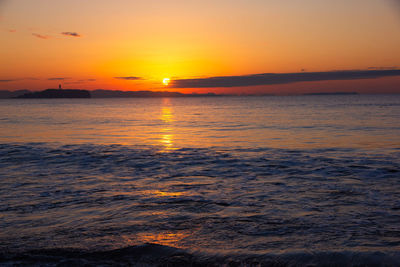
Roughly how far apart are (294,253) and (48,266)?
3553 millimetres

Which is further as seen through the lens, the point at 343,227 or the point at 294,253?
the point at 343,227

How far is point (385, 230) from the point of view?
235 inches

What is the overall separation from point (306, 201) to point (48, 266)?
5.62 metres

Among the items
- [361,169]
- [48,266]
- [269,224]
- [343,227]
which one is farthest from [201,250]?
[361,169]

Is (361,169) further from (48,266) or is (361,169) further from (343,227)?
(48,266)

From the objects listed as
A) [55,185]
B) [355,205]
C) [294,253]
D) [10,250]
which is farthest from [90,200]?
[355,205]

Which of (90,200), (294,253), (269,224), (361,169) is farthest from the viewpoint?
(361,169)

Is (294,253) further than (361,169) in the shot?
No

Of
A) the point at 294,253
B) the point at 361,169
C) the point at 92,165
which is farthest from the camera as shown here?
the point at 92,165

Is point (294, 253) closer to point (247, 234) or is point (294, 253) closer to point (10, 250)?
point (247, 234)

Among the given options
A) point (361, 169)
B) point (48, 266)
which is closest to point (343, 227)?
point (48, 266)

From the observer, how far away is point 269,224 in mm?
6375

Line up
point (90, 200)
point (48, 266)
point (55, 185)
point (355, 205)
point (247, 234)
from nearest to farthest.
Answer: point (48, 266) → point (247, 234) → point (355, 205) → point (90, 200) → point (55, 185)

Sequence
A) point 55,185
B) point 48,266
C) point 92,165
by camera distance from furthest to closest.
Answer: point 92,165 → point 55,185 → point 48,266
